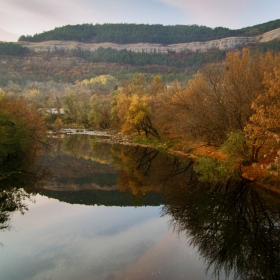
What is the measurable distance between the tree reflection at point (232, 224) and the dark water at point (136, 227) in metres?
0.05

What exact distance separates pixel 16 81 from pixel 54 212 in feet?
555

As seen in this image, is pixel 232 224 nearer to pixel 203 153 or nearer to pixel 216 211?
pixel 216 211

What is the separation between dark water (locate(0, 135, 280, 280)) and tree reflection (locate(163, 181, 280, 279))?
5cm

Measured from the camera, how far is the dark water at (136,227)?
13.0 metres

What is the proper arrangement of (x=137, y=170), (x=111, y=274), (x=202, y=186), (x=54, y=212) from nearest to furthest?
(x=111, y=274) → (x=54, y=212) → (x=202, y=186) → (x=137, y=170)

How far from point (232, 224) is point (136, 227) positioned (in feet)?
20.0

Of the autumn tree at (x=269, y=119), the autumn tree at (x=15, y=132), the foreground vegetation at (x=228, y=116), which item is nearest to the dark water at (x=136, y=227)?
the foreground vegetation at (x=228, y=116)

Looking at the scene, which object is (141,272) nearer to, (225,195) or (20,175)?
(225,195)

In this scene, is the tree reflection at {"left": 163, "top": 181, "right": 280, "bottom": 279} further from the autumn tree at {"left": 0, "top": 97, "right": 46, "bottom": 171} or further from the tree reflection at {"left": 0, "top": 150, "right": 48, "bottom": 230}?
the autumn tree at {"left": 0, "top": 97, "right": 46, "bottom": 171}

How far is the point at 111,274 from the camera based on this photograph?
1237 cm

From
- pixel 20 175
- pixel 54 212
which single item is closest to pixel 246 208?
pixel 54 212

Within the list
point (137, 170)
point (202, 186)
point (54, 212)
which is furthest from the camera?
point (137, 170)

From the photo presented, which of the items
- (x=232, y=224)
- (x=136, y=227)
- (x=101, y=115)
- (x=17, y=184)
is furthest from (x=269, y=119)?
(x=101, y=115)

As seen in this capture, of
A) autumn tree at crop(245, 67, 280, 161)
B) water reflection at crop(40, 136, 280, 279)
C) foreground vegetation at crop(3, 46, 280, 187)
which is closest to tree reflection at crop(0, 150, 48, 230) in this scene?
water reflection at crop(40, 136, 280, 279)
